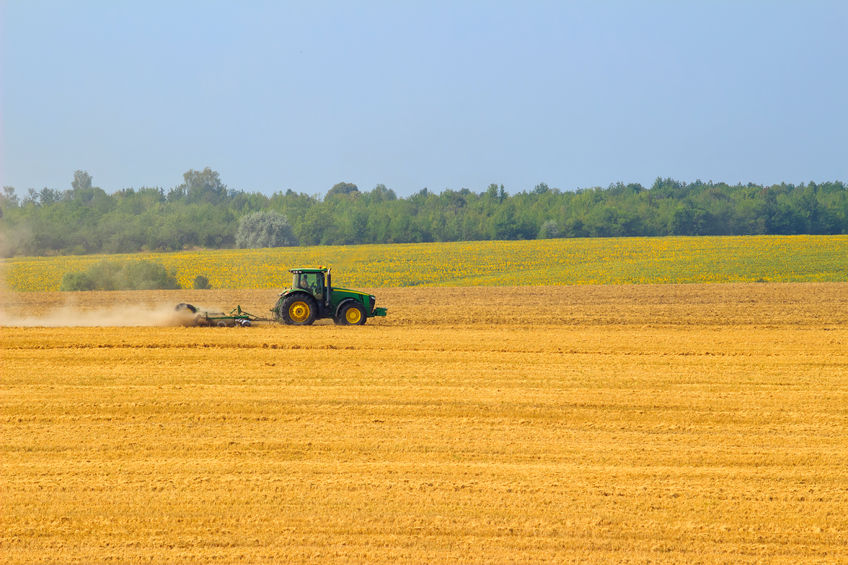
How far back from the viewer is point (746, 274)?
45.4 meters

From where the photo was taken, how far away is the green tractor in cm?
2103

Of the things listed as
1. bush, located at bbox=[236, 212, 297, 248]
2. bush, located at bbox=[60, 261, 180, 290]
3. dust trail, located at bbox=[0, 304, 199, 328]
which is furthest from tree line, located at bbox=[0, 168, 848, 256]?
dust trail, located at bbox=[0, 304, 199, 328]

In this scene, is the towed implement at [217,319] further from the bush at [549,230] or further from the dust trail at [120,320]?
the bush at [549,230]

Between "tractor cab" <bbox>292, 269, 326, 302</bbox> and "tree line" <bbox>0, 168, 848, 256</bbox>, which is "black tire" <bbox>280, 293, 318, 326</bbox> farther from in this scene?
"tree line" <bbox>0, 168, 848, 256</bbox>

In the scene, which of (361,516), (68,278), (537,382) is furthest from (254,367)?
(68,278)

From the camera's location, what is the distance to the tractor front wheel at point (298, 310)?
21016 millimetres

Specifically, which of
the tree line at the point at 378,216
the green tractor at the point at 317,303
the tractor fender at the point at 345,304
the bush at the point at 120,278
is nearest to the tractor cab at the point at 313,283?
the green tractor at the point at 317,303

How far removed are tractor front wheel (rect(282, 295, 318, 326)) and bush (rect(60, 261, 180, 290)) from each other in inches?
845

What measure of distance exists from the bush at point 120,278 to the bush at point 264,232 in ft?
79.9

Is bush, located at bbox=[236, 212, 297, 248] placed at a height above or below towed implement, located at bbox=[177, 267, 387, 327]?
above

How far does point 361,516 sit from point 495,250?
5500cm

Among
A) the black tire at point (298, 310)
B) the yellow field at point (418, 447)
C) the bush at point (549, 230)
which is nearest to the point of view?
the yellow field at point (418, 447)

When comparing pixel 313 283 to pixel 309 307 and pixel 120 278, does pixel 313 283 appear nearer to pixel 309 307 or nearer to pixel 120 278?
pixel 309 307

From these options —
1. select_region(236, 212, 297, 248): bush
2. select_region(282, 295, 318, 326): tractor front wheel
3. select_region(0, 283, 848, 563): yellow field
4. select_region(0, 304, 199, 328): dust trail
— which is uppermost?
select_region(236, 212, 297, 248): bush
